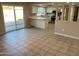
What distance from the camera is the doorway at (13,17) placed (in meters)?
6.05

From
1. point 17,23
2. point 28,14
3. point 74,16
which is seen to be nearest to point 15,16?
point 17,23

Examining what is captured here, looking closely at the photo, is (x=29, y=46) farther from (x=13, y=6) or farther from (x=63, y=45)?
(x=13, y=6)

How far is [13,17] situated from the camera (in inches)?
259

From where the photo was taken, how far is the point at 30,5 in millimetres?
7457

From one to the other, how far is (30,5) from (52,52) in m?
4.95

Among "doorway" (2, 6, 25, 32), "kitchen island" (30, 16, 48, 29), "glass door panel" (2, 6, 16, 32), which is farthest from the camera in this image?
"kitchen island" (30, 16, 48, 29)

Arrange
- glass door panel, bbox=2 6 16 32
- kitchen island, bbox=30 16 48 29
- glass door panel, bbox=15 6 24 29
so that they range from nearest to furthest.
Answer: glass door panel, bbox=2 6 16 32 → glass door panel, bbox=15 6 24 29 → kitchen island, bbox=30 16 48 29

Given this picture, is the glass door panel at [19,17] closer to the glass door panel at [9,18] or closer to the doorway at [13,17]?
the doorway at [13,17]

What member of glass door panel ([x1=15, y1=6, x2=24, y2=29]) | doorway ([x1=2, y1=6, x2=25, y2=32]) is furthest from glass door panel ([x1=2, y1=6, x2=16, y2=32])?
glass door panel ([x1=15, y1=6, x2=24, y2=29])

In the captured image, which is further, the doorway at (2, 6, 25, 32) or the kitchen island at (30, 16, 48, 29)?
the kitchen island at (30, 16, 48, 29)

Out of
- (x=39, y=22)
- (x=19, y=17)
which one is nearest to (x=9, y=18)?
(x=19, y=17)

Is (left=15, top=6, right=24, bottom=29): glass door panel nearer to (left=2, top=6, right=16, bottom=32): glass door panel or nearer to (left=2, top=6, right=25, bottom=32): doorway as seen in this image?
(left=2, top=6, right=25, bottom=32): doorway

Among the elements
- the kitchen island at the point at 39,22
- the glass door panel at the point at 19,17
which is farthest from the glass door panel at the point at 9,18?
the kitchen island at the point at 39,22

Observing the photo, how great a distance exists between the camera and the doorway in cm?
605
